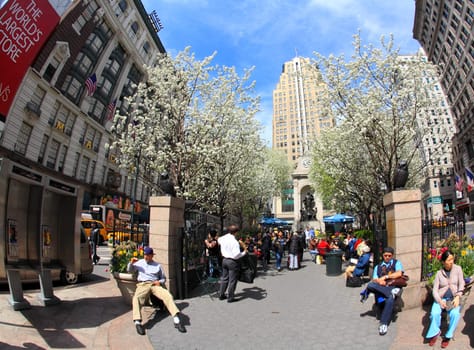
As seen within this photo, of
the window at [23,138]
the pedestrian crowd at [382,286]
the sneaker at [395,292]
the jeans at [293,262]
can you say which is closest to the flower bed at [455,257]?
the pedestrian crowd at [382,286]

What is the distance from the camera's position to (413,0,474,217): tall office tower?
180 ft

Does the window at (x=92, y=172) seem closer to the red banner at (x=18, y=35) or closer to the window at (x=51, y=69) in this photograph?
the window at (x=51, y=69)

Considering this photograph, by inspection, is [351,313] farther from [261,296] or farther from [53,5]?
[53,5]

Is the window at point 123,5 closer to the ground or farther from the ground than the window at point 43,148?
farther from the ground

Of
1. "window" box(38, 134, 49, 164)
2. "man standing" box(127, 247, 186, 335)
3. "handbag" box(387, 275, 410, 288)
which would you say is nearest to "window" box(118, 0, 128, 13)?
"window" box(38, 134, 49, 164)

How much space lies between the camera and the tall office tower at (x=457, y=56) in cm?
5484

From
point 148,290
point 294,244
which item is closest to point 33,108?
point 294,244

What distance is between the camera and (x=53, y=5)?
6422 mm

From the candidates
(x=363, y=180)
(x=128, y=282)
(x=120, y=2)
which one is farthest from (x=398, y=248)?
(x=120, y=2)

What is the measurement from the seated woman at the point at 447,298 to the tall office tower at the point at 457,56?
5890 centimetres

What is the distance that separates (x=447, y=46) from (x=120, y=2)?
57.8m

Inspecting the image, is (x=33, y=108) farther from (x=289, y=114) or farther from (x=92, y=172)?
(x=289, y=114)

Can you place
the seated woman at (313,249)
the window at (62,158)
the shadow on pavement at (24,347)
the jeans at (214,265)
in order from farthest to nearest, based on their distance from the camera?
the window at (62,158), the seated woman at (313,249), the jeans at (214,265), the shadow on pavement at (24,347)

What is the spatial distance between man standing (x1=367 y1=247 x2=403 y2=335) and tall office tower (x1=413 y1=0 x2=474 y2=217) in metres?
58.4
